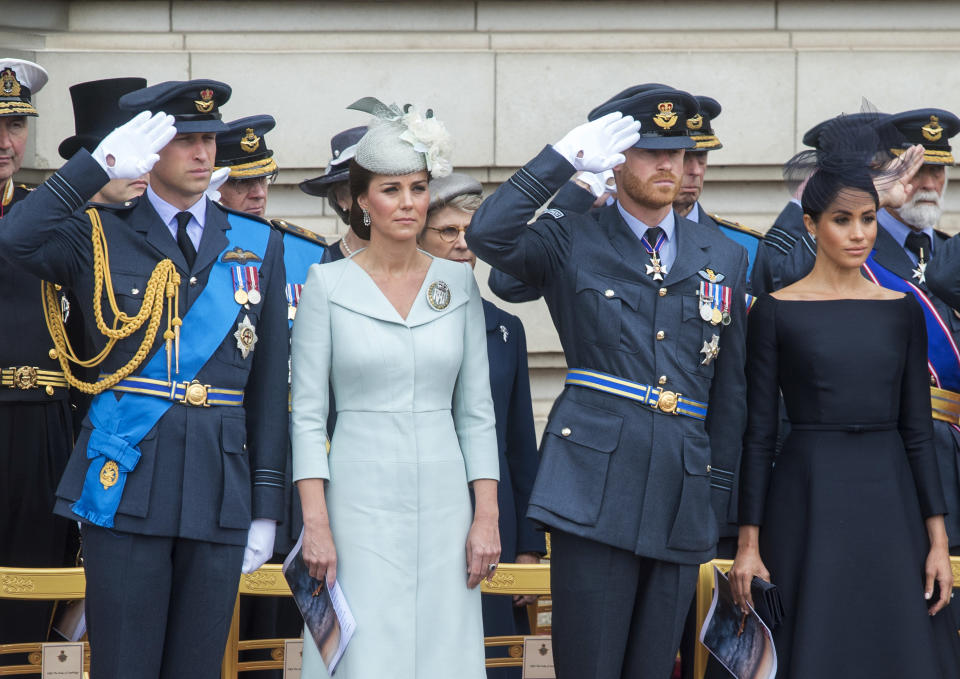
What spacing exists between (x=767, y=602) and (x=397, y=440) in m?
1.14

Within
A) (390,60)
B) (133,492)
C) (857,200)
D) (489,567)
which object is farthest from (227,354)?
(390,60)

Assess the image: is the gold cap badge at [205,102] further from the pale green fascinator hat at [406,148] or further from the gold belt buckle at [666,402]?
the gold belt buckle at [666,402]

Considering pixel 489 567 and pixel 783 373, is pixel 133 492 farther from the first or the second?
pixel 783 373

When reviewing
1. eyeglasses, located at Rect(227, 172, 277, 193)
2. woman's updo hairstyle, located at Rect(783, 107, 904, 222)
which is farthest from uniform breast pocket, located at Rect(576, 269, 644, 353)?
eyeglasses, located at Rect(227, 172, 277, 193)

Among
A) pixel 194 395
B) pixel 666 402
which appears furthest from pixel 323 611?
pixel 666 402

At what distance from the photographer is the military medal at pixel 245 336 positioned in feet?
13.9

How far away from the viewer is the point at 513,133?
7211 mm

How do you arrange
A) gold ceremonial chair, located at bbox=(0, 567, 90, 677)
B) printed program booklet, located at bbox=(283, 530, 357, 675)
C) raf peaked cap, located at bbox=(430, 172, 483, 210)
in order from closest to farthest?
printed program booklet, located at bbox=(283, 530, 357, 675), gold ceremonial chair, located at bbox=(0, 567, 90, 677), raf peaked cap, located at bbox=(430, 172, 483, 210)

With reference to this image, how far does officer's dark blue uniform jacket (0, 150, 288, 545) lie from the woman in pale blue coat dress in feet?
0.75

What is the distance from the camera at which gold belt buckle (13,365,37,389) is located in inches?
204

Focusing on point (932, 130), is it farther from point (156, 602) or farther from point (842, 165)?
point (156, 602)

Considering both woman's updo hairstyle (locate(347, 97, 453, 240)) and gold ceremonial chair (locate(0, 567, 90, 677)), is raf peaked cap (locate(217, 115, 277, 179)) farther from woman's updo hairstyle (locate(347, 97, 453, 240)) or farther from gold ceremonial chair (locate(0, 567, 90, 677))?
gold ceremonial chair (locate(0, 567, 90, 677))

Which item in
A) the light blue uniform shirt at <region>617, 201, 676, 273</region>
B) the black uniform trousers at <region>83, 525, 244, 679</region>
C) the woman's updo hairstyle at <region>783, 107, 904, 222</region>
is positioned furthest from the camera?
the woman's updo hairstyle at <region>783, 107, 904, 222</region>

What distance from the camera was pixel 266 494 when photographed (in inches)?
167
